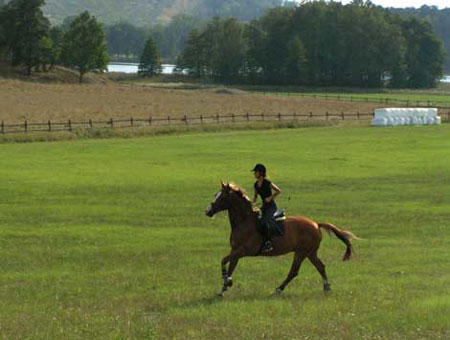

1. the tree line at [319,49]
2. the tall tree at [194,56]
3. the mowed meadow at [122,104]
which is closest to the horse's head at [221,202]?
→ the mowed meadow at [122,104]

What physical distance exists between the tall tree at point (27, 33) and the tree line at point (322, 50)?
178ft

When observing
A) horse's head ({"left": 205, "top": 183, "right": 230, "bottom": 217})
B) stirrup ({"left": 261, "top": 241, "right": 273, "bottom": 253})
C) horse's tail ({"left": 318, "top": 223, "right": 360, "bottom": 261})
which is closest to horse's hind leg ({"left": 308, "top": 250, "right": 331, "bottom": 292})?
horse's tail ({"left": 318, "top": 223, "right": 360, "bottom": 261})

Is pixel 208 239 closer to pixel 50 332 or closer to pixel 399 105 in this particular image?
pixel 50 332

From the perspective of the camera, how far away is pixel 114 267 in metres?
19.7

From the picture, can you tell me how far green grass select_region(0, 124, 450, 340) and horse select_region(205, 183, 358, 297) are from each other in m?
0.69

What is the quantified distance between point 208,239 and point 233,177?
16123mm

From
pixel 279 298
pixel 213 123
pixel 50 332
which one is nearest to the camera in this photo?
pixel 50 332

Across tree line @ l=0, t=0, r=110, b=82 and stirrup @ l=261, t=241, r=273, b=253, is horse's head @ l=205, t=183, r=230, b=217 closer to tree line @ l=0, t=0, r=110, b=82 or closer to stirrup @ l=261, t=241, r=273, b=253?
stirrup @ l=261, t=241, r=273, b=253

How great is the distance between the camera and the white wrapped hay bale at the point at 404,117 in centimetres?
8081

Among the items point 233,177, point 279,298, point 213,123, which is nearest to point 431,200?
point 233,177

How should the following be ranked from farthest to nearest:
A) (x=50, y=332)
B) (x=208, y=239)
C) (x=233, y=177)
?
(x=233, y=177) < (x=208, y=239) < (x=50, y=332)

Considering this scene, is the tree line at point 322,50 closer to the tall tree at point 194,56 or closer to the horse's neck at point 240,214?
the tall tree at point 194,56

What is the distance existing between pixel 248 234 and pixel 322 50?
544 feet

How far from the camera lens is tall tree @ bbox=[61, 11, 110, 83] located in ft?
477
